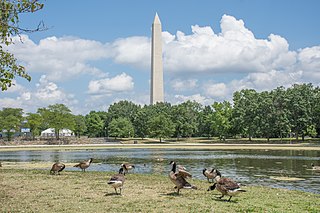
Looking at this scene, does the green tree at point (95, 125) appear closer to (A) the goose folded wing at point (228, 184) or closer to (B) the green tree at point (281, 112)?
(B) the green tree at point (281, 112)

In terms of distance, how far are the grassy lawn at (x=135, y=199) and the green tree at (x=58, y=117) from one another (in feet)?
279

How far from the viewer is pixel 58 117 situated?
100438 mm

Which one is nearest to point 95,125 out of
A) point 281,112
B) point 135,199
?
point 281,112

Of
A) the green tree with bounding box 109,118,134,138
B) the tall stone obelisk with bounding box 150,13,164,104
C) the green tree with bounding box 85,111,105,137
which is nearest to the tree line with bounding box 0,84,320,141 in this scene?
the green tree with bounding box 109,118,134,138

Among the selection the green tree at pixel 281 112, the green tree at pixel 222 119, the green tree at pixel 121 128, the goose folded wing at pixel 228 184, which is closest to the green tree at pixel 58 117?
the green tree at pixel 121 128

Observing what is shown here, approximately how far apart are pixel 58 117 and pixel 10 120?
461 inches

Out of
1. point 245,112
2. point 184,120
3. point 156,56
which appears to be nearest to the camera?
point 245,112

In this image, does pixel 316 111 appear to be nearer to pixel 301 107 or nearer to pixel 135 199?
pixel 301 107

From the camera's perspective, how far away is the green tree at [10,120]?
307 feet

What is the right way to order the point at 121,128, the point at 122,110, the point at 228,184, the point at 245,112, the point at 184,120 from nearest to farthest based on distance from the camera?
the point at 228,184
the point at 245,112
the point at 184,120
the point at 121,128
the point at 122,110

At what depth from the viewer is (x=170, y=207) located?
12.0 metres

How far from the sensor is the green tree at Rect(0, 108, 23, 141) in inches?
3686

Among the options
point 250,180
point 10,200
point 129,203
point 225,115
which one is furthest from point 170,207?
point 225,115

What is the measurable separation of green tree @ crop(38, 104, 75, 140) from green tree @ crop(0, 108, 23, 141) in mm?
6658
